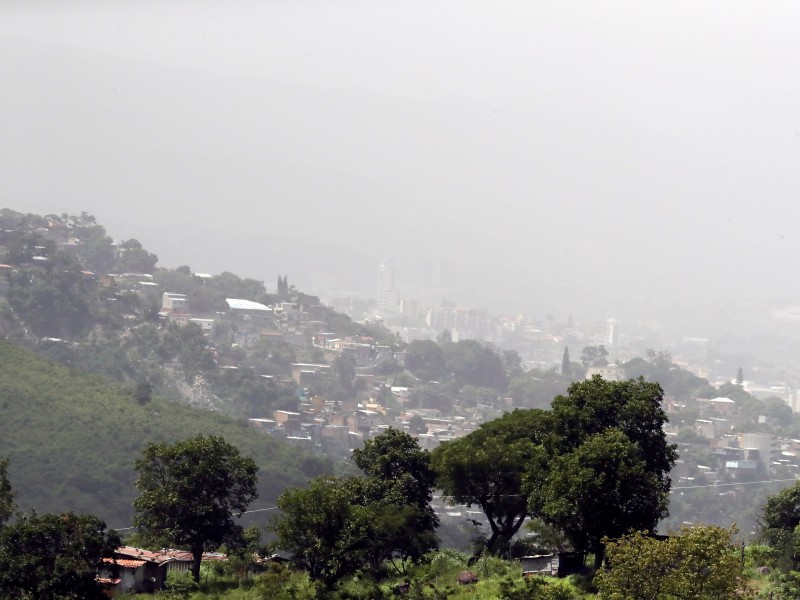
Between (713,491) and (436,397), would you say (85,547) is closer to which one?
(713,491)

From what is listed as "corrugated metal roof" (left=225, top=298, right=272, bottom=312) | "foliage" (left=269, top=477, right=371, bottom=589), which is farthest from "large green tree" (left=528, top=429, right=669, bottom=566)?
"corrugated metal roof" (left=225, top=298, right=272, bottom=312)

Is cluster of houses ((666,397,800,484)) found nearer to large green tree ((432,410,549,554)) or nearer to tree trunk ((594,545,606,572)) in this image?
large green tree ((432,410,549,554))

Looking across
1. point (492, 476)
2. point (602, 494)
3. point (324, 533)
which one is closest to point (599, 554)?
point (602, 494)

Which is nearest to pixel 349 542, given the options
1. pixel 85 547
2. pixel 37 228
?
pixel 85 547

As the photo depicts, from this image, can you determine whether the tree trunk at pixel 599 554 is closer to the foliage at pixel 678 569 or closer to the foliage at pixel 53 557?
the foliage at pixel 678 569

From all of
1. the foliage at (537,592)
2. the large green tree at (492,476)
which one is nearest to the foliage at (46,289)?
the large green tree at (492,476)

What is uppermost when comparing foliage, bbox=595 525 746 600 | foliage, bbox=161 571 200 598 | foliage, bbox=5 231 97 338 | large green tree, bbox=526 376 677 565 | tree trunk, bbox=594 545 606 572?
foliage, bbox=5 231 97 338
